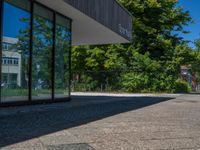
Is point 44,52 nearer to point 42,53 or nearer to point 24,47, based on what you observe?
point 42,53

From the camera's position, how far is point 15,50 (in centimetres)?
1284

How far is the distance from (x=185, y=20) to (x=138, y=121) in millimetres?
33054

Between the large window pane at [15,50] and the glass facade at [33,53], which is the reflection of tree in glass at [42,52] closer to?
the glass facade at [33,53]

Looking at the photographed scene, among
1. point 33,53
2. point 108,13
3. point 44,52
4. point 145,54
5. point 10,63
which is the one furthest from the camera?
point 145,54

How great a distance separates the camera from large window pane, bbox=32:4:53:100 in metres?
14.0

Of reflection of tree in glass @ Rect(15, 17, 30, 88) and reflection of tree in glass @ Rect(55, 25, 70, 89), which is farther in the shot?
reflection of tree in glass @ Rect(55, 25, 70, 89)

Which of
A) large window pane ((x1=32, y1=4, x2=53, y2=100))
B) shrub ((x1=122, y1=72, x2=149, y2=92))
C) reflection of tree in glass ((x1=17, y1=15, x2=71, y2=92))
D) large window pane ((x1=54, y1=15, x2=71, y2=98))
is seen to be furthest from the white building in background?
shrub ((x1=122, y1=72, x2=149, y2=92))

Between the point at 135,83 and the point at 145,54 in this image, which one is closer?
the point at 135,83

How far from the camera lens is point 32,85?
13.8 m

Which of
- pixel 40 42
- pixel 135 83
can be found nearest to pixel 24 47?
pixel 40 42

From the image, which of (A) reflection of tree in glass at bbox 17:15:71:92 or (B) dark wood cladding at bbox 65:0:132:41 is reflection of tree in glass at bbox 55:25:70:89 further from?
(B) dark wood cladding at bbox 65:0:132:41

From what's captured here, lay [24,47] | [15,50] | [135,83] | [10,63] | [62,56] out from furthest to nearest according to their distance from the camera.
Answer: [135,83] → [62,56] → [24,47] → [15,50] → [10,63]

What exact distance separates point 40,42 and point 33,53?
28.2 inches

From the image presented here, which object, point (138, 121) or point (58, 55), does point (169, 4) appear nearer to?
point (58, 55)
